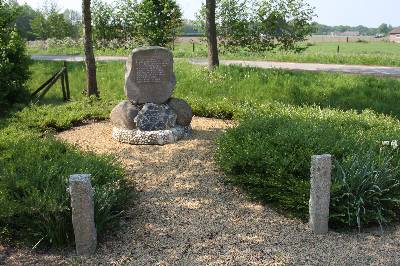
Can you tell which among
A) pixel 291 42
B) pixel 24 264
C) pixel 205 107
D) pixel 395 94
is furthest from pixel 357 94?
pixel 24 264

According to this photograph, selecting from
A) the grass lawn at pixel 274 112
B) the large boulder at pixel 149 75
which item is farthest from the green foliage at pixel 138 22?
the large boulder at pixel 149 75

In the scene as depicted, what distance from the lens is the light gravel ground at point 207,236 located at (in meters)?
4.56

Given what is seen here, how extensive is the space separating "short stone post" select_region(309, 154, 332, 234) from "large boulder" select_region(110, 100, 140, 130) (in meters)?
4.41

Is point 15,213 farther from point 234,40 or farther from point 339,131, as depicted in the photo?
point 234,40

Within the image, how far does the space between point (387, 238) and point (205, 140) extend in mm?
4169

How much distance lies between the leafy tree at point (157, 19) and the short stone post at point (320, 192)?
20577mm

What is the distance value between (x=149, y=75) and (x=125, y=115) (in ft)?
3.04

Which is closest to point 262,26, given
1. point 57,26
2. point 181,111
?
point 181,111

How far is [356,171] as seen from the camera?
5414 millimetres

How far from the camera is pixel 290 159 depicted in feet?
18.9

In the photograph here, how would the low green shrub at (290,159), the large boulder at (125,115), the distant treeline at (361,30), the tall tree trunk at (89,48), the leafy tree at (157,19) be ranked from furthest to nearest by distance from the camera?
the distant treeline at (361,30) → the leafy tree at (157,19) → the tall tree trunk at (89,48) → the large boulder at (125,115) → the low green shrub at (290,159)

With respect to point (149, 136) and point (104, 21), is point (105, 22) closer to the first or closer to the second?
point (104, 21)

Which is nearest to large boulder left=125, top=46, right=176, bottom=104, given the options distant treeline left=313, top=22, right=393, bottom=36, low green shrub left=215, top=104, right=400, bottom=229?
low green shrub left=215, top=104, right=400, bottom=229

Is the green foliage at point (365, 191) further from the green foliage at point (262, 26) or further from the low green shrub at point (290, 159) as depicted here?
the green foliage at point (262, 26)
